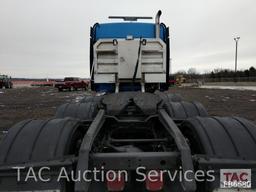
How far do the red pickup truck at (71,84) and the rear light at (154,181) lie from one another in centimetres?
4320

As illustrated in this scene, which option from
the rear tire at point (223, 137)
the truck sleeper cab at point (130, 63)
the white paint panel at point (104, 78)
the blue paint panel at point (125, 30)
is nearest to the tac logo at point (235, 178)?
the rear tire at point (223, 137)

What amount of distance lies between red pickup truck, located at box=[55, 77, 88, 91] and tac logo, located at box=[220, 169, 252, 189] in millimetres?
43287

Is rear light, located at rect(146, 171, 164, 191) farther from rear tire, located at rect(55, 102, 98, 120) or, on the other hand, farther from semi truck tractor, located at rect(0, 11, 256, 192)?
rear tire, located at rect(55, 102, 98, 120)

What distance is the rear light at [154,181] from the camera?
3414 mm

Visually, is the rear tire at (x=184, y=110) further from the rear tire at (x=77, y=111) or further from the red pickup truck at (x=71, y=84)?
the red pickup truck at (x=71, y=84)

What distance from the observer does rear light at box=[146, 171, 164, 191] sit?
11.2 feet

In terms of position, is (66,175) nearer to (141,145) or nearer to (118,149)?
(118,149)

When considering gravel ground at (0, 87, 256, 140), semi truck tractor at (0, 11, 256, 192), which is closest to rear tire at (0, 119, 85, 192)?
semi truck tractor at (0, 11, 256, 192)

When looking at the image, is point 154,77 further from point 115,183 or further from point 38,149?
point 115,183

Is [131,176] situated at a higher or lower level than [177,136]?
lower

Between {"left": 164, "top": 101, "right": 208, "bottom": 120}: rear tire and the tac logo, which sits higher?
{"left": 164, "top": 101, "right": 208, "bottom": 120}: rear tire

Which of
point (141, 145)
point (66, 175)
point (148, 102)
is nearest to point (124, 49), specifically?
point (148, 102)

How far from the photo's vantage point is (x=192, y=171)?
11.0 feet

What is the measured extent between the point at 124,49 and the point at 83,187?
11.3 feet
